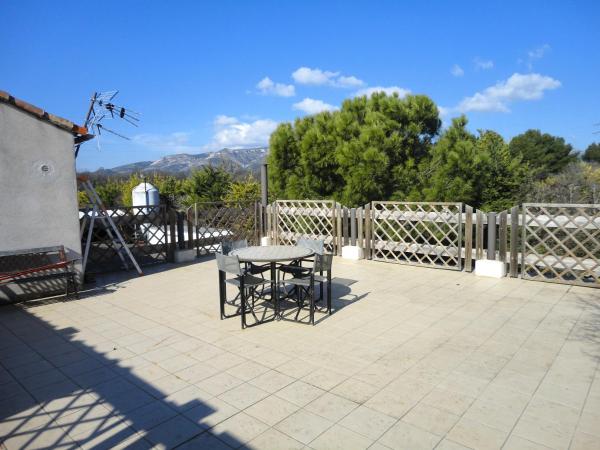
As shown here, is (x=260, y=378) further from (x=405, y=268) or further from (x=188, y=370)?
(x=405, y=268)

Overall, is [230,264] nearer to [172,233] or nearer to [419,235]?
[419,235]

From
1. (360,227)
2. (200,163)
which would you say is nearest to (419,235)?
(360,227)

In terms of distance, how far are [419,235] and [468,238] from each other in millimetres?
890

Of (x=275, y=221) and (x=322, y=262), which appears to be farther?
(x=275, y=221)

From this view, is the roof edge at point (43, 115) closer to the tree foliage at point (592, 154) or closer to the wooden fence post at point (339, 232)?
the wooden fence post at point (339, 232)

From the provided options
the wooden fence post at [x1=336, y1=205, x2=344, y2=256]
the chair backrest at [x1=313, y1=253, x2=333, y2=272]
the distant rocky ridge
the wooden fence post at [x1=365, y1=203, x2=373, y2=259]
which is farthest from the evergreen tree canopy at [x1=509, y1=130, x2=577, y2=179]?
the chair backrest at [x1=313, y1=253, x2=333, y2=272]

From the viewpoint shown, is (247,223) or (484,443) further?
(247,223)

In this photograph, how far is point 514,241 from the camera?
6496 millimetres

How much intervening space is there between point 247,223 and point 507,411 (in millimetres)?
7929

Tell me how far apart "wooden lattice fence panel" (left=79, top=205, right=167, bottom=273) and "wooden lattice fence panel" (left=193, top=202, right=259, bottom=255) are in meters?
0.81

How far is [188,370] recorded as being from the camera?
3570 mm

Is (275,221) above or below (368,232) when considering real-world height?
above

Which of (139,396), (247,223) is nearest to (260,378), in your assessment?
(139,396)

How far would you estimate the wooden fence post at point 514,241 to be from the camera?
6465 mm
